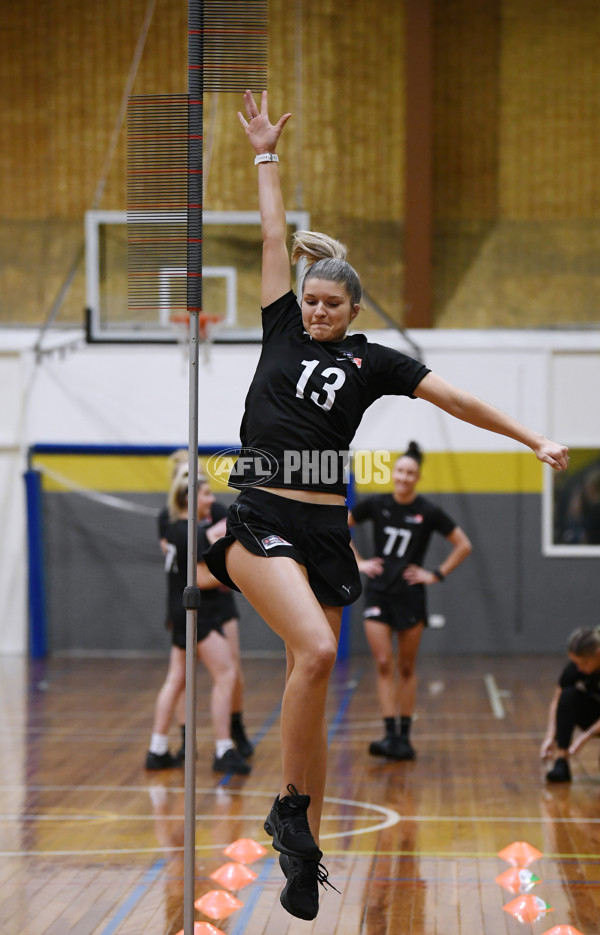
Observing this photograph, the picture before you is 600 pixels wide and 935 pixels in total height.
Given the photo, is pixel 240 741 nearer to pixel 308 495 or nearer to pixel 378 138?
pixel 308 495

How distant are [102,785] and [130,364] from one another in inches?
266

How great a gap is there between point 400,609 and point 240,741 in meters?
1.30

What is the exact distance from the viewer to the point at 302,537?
11.0 feet

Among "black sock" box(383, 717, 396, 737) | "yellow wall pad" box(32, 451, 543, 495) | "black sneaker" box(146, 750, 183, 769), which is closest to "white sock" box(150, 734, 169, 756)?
"black sneaker" box(146, 750, 183, 769)

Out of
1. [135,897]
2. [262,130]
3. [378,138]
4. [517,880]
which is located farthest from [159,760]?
[378,138]

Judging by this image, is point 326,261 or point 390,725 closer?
point 326,261

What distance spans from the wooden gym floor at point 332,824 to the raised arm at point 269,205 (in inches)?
89.0

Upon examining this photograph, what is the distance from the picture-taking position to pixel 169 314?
1059 cm

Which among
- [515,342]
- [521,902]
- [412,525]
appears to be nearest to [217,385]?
[515,342]

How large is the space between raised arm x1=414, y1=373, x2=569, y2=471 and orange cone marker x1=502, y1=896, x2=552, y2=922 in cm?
179

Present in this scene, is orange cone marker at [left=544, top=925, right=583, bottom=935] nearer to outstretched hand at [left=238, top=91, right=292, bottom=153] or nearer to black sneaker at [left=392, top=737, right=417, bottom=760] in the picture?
outstretched hand at [left=238, top=91, right=292, bottom=153]

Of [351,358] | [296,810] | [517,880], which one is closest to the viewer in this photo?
[296,810]

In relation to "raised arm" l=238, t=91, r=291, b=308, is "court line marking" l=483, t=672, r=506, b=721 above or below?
below

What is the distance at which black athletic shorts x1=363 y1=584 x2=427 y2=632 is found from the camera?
6883mm
